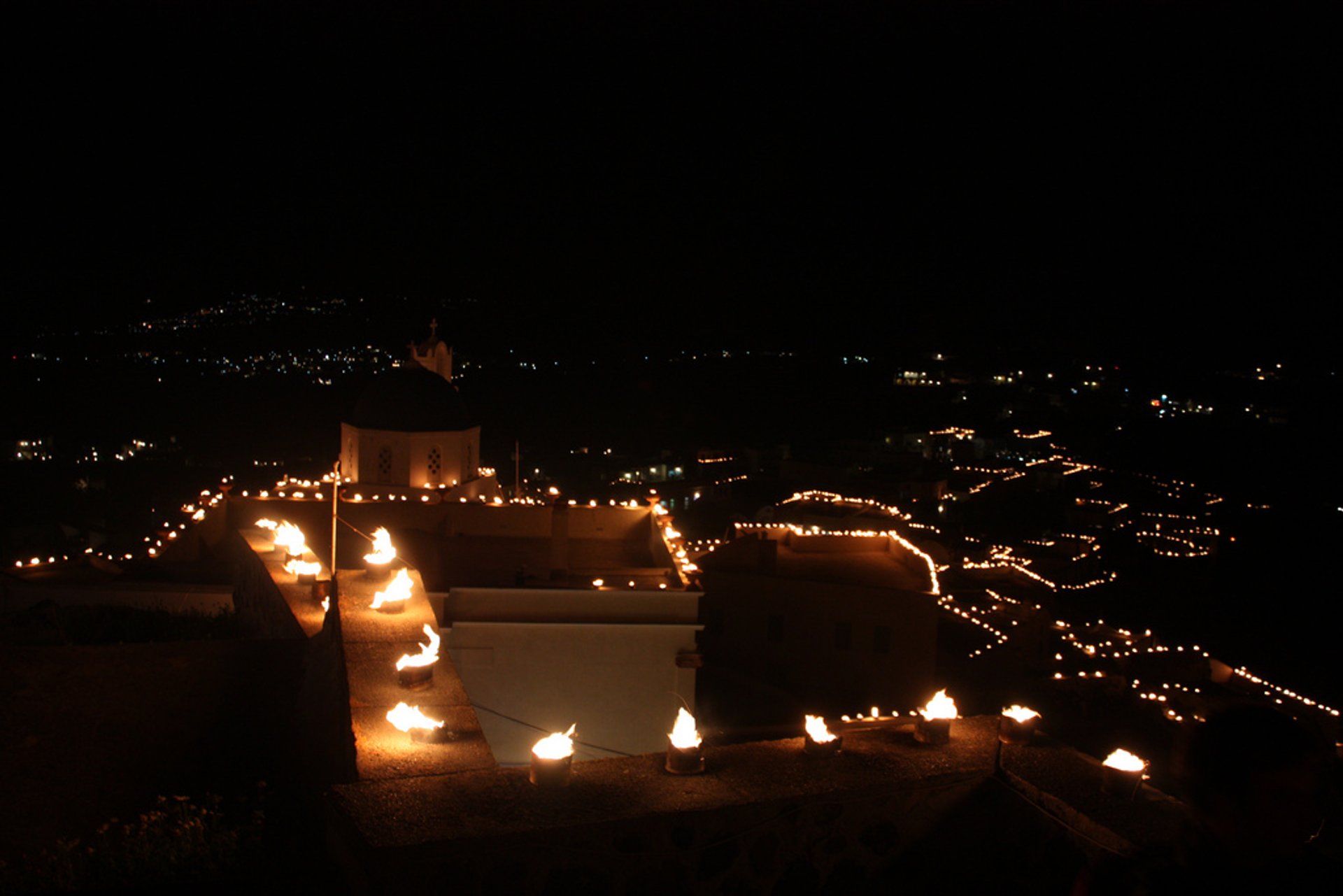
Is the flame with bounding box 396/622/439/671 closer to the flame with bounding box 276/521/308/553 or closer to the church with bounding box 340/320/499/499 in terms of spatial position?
the flame with bounding box 276/521/308/553

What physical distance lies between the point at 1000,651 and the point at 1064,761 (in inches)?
738

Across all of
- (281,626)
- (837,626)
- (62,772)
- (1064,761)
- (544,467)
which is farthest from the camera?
(544,467)

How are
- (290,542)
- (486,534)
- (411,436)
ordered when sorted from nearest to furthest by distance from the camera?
(290,542) < (486,534) < (411,436)

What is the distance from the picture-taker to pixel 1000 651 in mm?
22172

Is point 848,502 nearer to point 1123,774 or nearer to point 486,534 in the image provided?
point 486,534

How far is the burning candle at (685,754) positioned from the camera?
4.25m

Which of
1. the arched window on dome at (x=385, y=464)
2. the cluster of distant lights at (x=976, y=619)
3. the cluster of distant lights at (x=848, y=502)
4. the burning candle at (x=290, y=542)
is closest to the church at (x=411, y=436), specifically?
the arched window on dome at (x=385, y=464)

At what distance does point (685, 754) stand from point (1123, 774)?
1.78 metres

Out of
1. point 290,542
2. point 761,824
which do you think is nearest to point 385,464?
point 290,542

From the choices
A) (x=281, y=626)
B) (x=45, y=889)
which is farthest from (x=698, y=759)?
(x=281, y=626)

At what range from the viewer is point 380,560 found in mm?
8047

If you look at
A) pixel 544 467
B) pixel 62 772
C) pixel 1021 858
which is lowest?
pixel 544 467

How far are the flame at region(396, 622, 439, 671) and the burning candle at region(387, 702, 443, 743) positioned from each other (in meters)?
0.55

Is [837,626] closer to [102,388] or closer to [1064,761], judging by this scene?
[1064,761]
